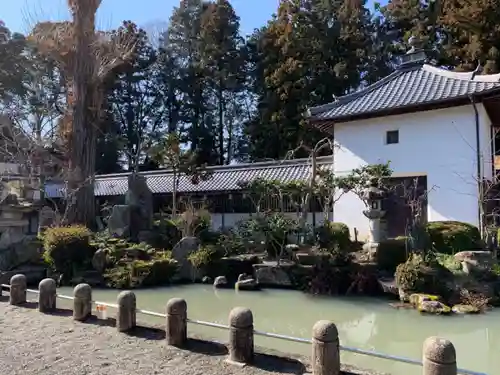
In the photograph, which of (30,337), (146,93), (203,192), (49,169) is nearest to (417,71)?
(203,192)

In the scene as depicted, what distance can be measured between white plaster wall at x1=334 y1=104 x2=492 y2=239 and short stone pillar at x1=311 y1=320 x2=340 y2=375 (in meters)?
10.3

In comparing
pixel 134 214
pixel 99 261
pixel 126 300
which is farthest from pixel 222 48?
pixel 126 300

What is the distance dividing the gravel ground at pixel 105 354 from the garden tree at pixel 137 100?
26841mm

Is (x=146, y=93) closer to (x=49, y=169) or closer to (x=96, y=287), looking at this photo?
(x=49, y=169)

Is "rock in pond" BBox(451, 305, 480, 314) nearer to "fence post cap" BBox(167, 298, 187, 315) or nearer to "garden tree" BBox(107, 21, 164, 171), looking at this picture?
"fence post cap" BBox(167, 298, 187, 315)

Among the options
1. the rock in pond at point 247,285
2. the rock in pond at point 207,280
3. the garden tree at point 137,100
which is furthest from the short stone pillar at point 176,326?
the garden tree at point 137,100

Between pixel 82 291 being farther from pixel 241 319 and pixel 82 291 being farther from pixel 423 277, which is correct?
pixel 423 277

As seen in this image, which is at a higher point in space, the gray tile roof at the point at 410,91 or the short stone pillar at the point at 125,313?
the gray tile roof at the point at 410,91

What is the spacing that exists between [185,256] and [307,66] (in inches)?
673

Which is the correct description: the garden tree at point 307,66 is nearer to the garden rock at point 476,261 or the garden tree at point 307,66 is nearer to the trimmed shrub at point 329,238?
the trimmed shrub at point 329,238

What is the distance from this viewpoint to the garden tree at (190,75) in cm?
3141

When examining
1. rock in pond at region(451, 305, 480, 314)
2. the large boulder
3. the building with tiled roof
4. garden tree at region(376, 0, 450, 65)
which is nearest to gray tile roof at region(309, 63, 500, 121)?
the building with tiled roof

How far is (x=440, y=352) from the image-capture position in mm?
3498

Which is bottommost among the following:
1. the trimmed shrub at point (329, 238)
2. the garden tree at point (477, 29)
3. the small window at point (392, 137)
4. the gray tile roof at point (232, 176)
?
the trimmed shrub at point (329, 238)
